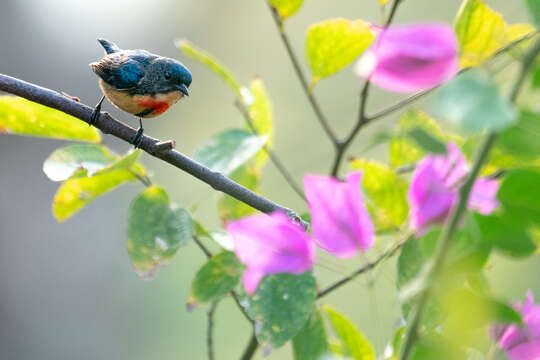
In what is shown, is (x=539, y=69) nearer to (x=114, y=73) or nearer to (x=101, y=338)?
(x=114, y=73)

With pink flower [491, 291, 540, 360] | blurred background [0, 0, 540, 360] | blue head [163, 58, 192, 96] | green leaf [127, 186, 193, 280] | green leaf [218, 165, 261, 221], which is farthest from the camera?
blurred background [0, 0, 540, 360]

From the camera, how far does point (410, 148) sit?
1.78 ft

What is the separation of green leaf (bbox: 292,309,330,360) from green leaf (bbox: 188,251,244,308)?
75 millimetres

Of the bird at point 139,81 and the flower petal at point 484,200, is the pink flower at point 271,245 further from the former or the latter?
the bird at point 139,81

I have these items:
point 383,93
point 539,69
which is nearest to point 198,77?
point 383,93

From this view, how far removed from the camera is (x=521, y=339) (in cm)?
29

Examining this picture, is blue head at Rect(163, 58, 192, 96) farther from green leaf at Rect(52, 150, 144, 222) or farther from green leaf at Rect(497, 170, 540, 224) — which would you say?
green leaf at Rect(497, 170, 540, 224)

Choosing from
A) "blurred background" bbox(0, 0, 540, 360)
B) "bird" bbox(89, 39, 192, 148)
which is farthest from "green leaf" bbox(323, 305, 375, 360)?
"blurred background" bbox(0, 0, 540, 360)

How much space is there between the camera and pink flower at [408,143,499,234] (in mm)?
230

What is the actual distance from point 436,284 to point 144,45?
3.13 m

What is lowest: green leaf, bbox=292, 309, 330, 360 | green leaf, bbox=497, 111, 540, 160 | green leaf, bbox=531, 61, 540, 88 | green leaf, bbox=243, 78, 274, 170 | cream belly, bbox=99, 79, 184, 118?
cream belly, bbox=99, 79, 184, 118

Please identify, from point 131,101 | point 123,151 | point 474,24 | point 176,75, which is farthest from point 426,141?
point 123,151

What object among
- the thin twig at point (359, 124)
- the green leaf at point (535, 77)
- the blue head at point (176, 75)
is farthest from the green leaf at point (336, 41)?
the blue head at point (176, 75)

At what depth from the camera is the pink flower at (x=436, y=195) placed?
0.23 metres
